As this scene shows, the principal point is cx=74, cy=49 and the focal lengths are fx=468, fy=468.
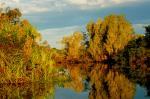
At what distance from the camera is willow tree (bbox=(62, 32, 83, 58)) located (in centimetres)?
7650

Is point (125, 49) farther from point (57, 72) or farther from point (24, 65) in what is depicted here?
point (24, 65)

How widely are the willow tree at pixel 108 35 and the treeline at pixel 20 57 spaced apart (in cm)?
3717

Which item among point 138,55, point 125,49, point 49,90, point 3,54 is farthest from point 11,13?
point 125,49

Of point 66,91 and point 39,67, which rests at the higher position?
point 39,67

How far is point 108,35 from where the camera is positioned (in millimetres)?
67875

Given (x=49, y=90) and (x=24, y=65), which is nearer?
(x=49, y=90)

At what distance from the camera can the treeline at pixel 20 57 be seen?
27.7 m

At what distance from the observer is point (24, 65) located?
28750mm

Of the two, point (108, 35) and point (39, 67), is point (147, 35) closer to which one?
point (108, 35)

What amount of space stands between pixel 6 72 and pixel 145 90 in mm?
8599

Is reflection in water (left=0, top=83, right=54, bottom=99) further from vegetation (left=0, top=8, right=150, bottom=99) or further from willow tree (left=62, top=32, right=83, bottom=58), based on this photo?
willow tree (left=62, top=32, right=83, bottom=58)

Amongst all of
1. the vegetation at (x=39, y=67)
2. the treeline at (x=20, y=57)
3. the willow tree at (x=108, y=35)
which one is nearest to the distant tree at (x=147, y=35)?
the vegetation at (x=39, y=67)

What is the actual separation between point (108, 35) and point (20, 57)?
40.0m

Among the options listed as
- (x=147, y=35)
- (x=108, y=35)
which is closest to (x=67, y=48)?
(x=108, y=35)
